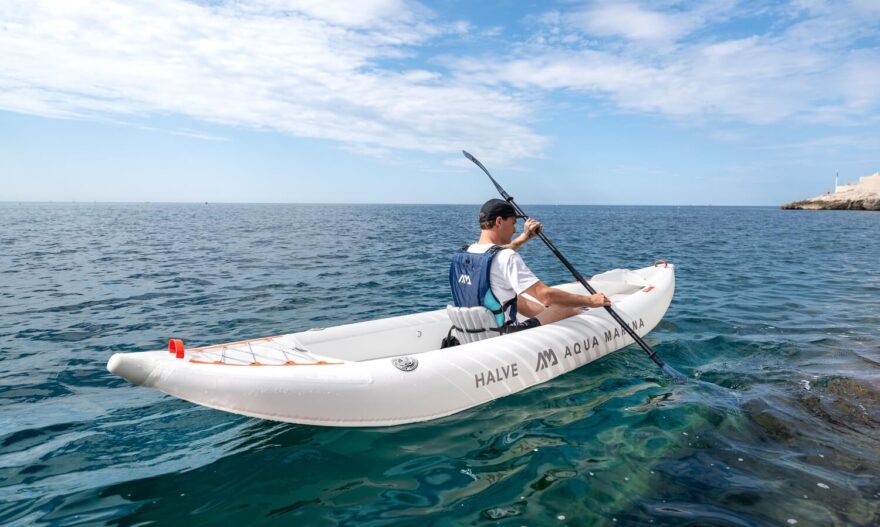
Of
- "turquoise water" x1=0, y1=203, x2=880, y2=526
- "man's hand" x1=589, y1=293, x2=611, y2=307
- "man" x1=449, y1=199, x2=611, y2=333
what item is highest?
"man" x1=449, y1=199, x2=611, y2=333

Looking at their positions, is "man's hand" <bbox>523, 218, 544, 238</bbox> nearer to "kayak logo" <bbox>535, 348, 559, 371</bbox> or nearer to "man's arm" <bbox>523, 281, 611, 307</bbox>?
"man's arm" <bbox>523, 281, 611, 307</bbox>

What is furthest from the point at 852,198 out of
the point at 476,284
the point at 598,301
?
the point at 476,284

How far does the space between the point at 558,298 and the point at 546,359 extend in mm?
722

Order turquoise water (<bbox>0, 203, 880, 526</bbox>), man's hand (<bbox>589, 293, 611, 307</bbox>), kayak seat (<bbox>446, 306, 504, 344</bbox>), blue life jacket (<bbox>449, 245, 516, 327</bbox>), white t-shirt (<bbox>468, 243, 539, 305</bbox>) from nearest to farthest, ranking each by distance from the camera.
Result: turquoise water (<bbox>0, 203, 880, 526</bbox>), white t-shirt (<bbox>468, 243, 539, 305</bbox>), blue life jacket (<bbox>449, 245, 516, 327</bbox>), kayak seat (<bbox>446, 306, 504, 344</bbox>), man's hand (<bbox>589, 293, 611, 307</bbox>)

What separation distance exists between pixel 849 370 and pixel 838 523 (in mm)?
3872

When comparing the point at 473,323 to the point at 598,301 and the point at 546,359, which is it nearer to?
the point at 546,359

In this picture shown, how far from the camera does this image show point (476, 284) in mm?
5406

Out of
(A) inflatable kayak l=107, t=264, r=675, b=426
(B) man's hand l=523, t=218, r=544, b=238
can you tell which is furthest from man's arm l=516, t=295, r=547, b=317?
(B) man's hand l=523, t=218, r=544, b=238

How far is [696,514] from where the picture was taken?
11.0 feet

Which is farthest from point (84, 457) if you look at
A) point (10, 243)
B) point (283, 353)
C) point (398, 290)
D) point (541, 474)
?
point (10, 243)

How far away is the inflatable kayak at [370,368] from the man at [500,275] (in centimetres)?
43

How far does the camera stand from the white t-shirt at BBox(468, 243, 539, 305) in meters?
5.20

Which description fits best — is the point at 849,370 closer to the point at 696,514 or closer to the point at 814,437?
the point at 814,437

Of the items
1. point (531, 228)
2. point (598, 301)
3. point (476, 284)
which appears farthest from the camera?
point (531, 228)
